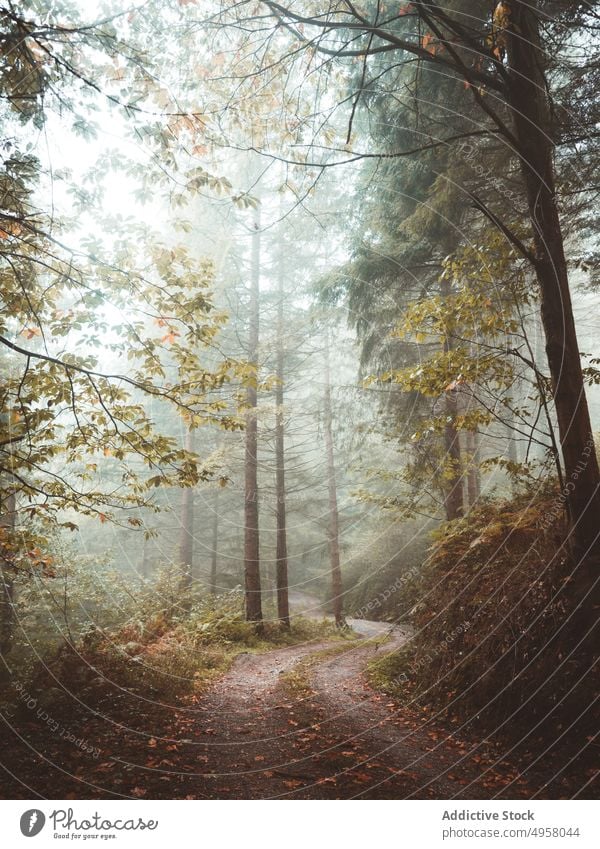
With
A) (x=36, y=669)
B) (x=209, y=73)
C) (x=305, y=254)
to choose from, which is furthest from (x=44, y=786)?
(x=305, y=254)

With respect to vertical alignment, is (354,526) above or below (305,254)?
below

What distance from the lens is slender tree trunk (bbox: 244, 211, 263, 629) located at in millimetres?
11602

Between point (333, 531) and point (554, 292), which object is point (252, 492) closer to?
point (333, 531)

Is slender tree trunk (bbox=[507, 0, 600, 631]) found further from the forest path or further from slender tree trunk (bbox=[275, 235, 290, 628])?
slender tree trunk (bbox=[275, 235, 290, 628])

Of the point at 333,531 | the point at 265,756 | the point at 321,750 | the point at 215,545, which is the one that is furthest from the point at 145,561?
the point at 321,750

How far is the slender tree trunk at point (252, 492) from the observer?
11602 mm

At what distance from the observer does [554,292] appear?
153 inches

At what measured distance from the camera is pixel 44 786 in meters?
2.94

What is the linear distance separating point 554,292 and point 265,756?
487cm

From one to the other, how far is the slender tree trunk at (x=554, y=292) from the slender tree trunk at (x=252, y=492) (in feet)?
27.3

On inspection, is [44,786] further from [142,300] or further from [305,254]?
[305,254]

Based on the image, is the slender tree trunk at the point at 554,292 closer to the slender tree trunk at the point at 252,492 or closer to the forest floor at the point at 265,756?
the forest floor at the point at 265,756

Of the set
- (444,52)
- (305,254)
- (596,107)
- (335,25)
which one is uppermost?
(305,254)

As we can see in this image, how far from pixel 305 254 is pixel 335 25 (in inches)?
341
